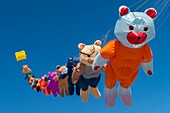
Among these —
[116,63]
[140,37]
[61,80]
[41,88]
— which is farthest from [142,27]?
[41,88]

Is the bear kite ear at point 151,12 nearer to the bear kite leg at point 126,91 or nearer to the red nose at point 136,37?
the red nose at point 136,37

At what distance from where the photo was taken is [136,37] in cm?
795

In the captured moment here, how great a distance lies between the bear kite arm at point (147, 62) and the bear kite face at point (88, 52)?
121 centimetres

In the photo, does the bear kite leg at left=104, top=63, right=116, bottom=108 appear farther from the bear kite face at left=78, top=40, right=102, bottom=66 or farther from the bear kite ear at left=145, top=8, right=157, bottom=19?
the bear kite ear at left=145, top=8, right=157, bottom=19

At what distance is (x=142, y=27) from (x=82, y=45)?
1.92 meters

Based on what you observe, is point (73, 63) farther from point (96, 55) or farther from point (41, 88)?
point (41, 88)

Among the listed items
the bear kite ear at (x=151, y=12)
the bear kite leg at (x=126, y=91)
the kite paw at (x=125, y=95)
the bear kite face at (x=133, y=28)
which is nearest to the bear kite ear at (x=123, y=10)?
the bear kite face at (x=133, y=28)

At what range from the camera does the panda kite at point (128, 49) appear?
8070 millimetres

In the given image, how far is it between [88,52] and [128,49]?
1.19 m

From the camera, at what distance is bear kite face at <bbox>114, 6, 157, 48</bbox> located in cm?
802

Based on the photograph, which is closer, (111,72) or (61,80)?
(111,72)

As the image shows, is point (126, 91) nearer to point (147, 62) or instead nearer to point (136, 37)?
point (147, 62)

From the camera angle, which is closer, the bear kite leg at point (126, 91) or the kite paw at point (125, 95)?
the bear kite leg at point (126, 91)

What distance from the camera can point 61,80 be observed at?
10453 mm
